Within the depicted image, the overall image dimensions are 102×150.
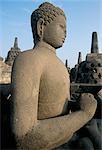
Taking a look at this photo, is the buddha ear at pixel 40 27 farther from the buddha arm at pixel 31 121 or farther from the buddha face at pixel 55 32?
the buddha arm at pixel 31 121

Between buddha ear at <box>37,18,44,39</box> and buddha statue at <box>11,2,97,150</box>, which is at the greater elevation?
buddha ear at <box>37,18,44,39</box>

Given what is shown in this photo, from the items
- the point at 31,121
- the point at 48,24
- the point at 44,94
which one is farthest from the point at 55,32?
the point at 31,121

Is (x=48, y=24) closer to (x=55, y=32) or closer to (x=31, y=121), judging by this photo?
(x=55, y=32)

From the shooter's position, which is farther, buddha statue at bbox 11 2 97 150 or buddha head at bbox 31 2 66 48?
buddha head at bbox 31 2 66 48

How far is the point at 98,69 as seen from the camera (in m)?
9.86

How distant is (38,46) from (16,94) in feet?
1.61

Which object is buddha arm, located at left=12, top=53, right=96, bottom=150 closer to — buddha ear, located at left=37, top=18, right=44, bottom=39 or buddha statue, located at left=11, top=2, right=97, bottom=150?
buddha statue, located at left=11, top=2, right=97, bottom=150

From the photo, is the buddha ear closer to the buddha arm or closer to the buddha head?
the buddha head

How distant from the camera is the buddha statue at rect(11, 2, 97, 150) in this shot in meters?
1.75

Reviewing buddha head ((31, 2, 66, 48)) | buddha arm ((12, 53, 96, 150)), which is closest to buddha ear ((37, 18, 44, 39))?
buddha head ((31, 2, 66, 48))

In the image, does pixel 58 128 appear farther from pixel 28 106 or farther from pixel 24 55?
pixel 24 55

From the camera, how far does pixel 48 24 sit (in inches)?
83.7

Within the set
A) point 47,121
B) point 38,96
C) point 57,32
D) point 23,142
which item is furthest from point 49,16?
point 23,142

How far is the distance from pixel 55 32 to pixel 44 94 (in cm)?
50
